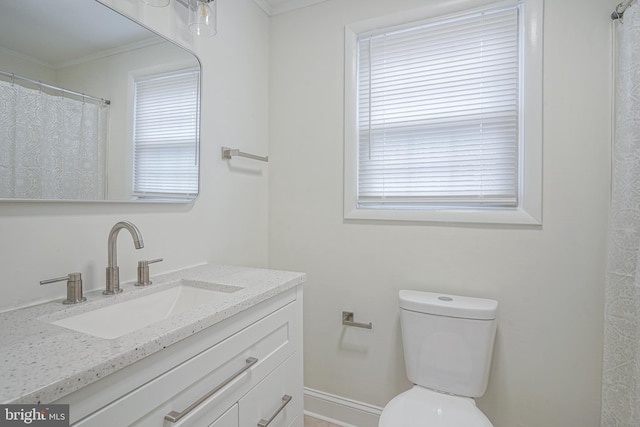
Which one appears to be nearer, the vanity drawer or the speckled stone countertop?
the speckled stone countertop

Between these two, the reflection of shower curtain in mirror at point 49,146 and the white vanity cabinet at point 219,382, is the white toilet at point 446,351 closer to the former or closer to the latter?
the white vanity cabinet at point 219,382

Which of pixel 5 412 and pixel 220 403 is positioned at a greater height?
pixel 5 412

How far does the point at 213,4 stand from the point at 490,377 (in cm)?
210

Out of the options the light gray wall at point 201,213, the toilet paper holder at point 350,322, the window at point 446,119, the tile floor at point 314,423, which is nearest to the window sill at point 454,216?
the window at point 446,119

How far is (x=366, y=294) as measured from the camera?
5.62ft

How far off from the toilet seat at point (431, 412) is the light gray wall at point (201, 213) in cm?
103

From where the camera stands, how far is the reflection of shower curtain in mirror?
85 cm

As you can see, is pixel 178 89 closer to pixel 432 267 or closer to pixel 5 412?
pixel 5 412

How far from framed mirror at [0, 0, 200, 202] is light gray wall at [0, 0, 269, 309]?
63 millimetres

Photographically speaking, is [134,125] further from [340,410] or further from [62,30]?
[340,410]

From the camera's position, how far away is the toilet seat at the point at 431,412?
1.13m

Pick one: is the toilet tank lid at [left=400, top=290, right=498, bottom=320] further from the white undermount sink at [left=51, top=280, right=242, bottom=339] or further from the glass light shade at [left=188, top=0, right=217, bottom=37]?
the glass light shade at [left=188, top=0, right=217, bottom=37]

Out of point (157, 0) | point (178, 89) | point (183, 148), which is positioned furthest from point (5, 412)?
point (157, 0)

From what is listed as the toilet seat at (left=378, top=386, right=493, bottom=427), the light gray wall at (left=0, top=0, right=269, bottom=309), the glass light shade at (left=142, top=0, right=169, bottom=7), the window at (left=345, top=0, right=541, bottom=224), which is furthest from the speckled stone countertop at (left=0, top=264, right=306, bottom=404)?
the glass light shade at (left=142, top=0, right=169, bottom=7)
